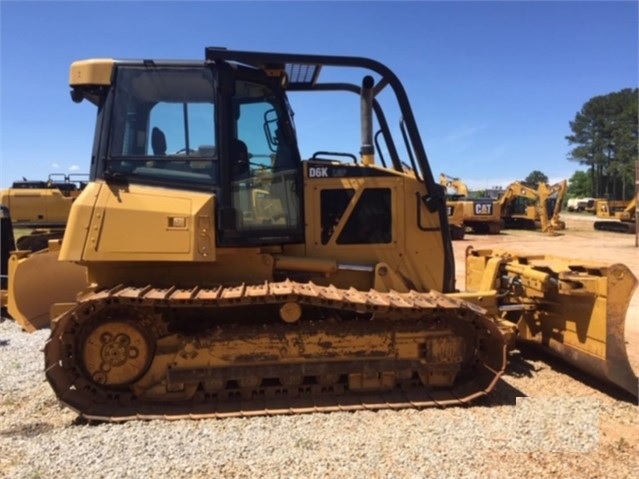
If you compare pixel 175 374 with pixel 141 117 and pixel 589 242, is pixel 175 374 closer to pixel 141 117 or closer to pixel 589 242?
pixel 141 117

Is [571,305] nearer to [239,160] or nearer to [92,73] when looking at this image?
[239,160]

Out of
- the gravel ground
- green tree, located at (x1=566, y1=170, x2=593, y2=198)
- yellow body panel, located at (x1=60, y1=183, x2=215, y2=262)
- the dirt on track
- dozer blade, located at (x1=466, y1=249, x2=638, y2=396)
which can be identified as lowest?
the gravel ground

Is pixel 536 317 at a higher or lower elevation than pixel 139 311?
lower

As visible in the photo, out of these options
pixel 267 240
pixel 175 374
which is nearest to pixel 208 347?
pixel 175 374

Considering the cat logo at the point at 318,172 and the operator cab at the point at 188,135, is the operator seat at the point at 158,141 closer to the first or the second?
the operator cab at the point at 188,135

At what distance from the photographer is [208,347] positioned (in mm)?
4727

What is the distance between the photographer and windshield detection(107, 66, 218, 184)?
492cm

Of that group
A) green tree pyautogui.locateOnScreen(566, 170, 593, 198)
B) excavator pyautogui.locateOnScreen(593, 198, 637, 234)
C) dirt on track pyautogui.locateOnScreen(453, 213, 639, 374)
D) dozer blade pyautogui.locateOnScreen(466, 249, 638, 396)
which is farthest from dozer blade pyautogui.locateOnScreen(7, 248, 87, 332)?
green tree pyautogui.locateOnScreen(566, 170, 593, 198)

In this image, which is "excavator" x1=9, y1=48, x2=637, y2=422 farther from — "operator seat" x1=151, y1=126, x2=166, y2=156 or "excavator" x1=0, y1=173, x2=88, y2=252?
"excavator" x1=0, y1=173, x2=88, y2=252

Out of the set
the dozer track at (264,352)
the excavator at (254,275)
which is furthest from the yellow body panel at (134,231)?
the dozer track at (264,352)

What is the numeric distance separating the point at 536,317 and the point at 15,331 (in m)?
6.90

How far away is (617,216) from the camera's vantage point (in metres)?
36.3

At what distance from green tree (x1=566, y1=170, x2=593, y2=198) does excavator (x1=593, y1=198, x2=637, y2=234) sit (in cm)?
5364

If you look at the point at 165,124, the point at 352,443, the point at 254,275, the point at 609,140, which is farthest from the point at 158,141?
the point at 609,140
